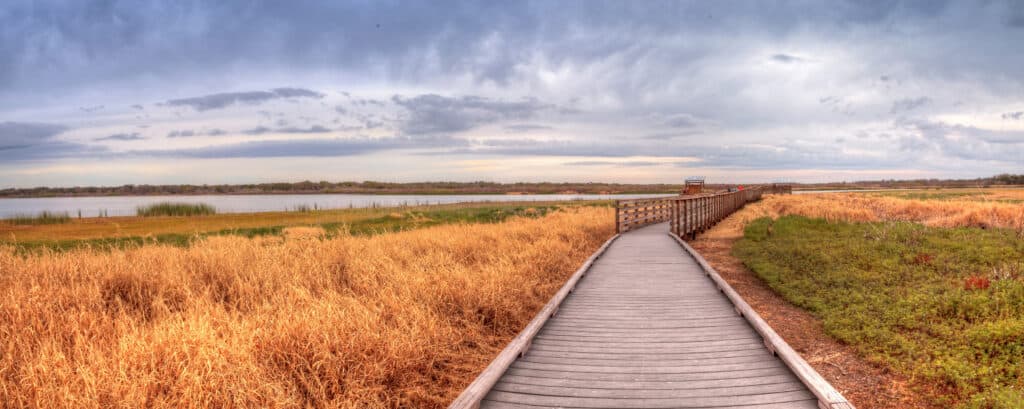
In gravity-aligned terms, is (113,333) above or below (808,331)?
above

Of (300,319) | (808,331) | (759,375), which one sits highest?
(300,319)

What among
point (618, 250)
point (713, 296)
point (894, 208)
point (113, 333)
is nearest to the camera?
point (113, 333)

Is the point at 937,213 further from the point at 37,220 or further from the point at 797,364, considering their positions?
the point at 37,220

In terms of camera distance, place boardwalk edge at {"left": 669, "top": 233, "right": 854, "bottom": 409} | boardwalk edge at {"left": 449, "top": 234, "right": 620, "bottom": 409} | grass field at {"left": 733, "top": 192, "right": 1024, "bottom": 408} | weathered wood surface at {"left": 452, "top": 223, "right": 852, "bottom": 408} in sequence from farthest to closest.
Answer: grass field at {"left": 733, "top": 192, "right": 1024, "bottom": 408}, weathered wood surface at {"left": 452, "top": 223, "right": 852, "bottom": 408}, boardwalk edge at {"left": 449, "top": 234, "right": 620, "bottom": 409}, boardwalk edge at {"left": 669, "top": 233, "right": 854, "bottom": 409}

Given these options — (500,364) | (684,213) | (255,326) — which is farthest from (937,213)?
(255,326)

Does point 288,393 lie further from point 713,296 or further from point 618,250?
point 618,250

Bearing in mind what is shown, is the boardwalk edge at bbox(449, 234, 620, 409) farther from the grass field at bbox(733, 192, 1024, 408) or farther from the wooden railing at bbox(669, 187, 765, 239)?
the wooden railing at bbox(669, 187, 765, 239)

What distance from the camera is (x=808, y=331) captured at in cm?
823

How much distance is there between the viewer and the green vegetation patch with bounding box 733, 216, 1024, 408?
5.91 m

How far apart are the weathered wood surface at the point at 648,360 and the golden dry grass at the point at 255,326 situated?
3.44 ft

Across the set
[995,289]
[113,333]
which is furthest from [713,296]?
[113,333]

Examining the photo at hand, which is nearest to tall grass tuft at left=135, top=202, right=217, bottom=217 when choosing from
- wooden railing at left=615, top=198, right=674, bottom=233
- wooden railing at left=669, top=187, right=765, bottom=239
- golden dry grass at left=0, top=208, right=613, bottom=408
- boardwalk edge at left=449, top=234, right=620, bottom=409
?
golden dry grass at left=0, top=208, right=613, bottom=408

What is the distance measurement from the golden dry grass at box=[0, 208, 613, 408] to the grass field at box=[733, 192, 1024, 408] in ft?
16.8

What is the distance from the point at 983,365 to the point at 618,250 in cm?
949
